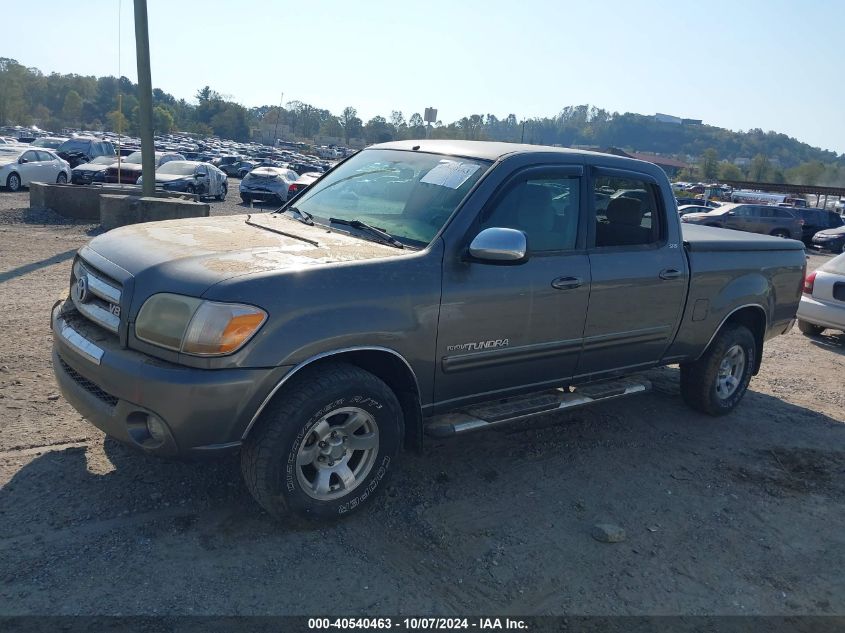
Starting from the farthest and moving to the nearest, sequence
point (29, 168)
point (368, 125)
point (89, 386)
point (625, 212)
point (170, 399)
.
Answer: point (368, 125) < point (29, 168) < point (625, 212) < point (89, 386) < point (170, 399)

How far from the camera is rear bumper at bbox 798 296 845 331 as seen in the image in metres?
8.89

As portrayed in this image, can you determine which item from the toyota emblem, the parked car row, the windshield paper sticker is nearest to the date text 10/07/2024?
the toyota emblem

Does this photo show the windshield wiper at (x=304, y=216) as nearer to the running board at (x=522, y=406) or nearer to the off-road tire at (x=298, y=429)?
the off-road tire at (x=298, y=429)

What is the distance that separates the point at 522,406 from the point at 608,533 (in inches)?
35.6

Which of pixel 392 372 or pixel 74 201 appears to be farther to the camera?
pixel 74 201

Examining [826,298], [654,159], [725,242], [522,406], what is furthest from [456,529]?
[654,159]

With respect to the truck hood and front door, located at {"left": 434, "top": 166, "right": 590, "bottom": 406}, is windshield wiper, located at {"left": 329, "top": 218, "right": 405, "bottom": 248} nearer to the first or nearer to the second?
the truck hood

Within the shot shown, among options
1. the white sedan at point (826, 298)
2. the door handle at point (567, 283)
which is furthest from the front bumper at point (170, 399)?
the white sedan at point (826, 298)

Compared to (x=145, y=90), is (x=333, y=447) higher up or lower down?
lower down

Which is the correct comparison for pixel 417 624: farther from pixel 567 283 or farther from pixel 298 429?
pixel 567 283

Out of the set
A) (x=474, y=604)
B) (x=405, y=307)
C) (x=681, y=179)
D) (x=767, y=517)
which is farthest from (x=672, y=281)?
(x=681, y=179)

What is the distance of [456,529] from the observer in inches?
152

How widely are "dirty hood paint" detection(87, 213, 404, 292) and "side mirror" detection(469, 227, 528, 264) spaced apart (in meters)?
0.38

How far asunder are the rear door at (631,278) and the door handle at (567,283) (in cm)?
14
